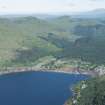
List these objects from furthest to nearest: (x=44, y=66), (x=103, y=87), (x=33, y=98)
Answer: (x=44, y=66) → (x=33, y=98) → (x=103, y=87)

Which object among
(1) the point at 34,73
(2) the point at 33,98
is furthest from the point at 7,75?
(2) the point at 33,98

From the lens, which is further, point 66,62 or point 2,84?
point 66,62

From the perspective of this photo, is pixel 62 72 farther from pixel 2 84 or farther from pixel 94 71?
pixel 2 84

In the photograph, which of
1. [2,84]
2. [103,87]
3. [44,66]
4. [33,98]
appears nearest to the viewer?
[103,87]

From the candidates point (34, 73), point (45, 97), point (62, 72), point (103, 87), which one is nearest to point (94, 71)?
point (62, 72)

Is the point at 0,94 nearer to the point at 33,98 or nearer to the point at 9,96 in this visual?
the point at 9,96

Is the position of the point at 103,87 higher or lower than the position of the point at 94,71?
higher
